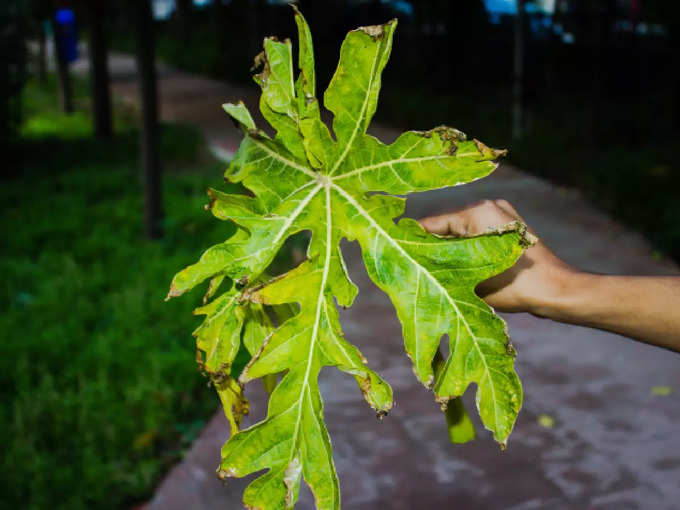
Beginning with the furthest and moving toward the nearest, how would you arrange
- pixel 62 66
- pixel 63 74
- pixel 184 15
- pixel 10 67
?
pixel 184 15
pixel 63 74
pixel 62 66
pixel 10 67

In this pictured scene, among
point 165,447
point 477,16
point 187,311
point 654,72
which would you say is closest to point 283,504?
point 165,447

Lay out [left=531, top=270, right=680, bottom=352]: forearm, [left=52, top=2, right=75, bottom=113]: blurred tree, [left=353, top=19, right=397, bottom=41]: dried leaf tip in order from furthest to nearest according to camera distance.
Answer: [left=52, top=2, right=75, bottom=113]: blurred tree
[left=531, top=270, right=680, bottom=352]: forearm
[left=353, top=19, right=397, bottom=41]: dried leaf tip

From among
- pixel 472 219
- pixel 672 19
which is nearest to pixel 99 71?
pixel 672 19

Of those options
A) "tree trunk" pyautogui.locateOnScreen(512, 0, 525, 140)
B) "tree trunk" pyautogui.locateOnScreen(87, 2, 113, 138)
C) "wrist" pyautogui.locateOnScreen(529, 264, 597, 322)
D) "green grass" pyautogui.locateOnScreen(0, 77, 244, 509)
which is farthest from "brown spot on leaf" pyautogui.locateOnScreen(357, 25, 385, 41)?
"tree trunk" pyautogui.locateOnScreen(512, 0, 525, 140)

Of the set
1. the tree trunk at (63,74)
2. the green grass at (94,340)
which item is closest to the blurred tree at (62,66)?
the tree trunk at (63,74)

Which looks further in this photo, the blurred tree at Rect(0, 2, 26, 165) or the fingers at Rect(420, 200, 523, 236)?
the blurred tree at Rect(0, 2, 26, 165)

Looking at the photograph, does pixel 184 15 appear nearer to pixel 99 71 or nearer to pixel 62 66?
pixel 62 66

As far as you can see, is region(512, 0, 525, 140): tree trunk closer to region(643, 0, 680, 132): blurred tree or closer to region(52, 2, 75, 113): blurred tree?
region(643, 0, 680, 132): blurred tree
